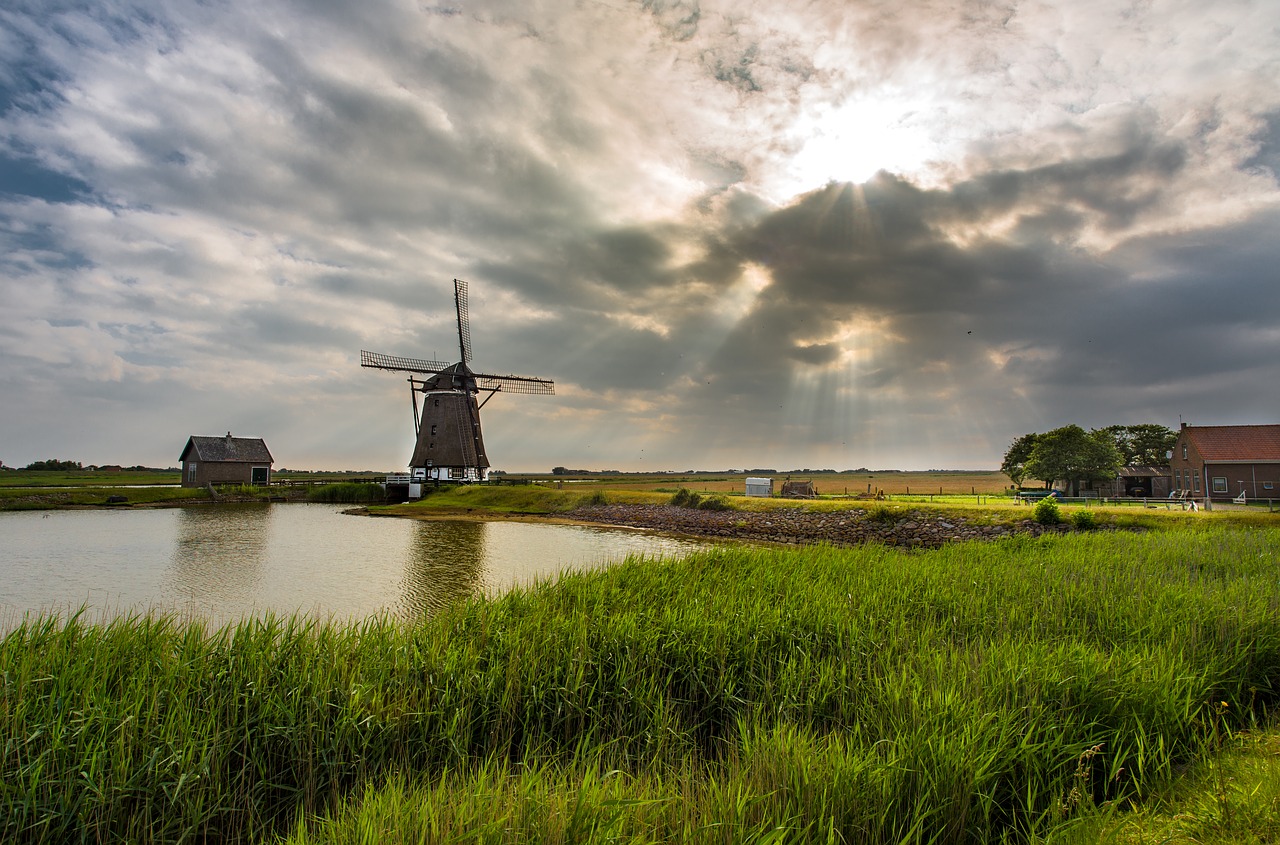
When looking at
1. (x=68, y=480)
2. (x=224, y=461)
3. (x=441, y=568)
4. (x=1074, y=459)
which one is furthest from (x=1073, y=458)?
(x=68, y=480)

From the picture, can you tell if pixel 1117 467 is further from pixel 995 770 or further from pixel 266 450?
pixel 266 450

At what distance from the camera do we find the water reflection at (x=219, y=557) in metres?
16.7

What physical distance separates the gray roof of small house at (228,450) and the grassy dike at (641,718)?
241 feet

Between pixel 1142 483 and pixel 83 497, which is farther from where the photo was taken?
pixel 1142 483

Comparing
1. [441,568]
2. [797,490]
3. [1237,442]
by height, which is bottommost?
[441,568]

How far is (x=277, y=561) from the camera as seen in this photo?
74.7 feet

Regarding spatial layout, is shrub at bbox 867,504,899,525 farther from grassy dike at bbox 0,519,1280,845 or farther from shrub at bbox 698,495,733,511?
grassy dike at bbox 0,519,1280,845

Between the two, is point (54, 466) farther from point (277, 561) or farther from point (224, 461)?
point (277, 561)

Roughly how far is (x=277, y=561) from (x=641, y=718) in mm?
21867

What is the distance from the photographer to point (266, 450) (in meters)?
73.7

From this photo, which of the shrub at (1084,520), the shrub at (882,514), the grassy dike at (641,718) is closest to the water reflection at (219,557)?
the grassy dike at (641,718)

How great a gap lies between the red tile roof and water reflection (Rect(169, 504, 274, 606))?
62.7 metres

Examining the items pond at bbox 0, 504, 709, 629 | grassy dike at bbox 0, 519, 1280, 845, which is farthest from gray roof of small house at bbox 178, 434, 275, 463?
grassy dike at bbox 0, 519, 1280, 845

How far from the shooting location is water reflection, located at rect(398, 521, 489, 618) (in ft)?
50.5
